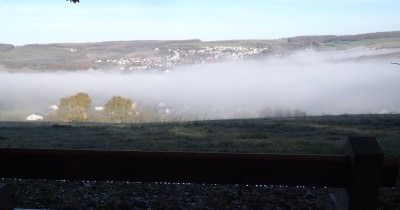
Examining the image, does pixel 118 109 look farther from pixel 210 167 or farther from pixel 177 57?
pixel 210 167

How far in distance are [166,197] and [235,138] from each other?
263 inches

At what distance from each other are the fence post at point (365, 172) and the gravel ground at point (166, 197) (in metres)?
3.94

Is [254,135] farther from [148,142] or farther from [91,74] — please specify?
[91,74]

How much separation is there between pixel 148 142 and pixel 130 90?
320 ft

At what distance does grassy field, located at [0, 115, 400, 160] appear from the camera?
1131cm

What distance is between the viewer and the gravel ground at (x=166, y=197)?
6.48 meters

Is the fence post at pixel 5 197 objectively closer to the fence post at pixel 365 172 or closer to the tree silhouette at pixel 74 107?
the fence post at pixel 365 172

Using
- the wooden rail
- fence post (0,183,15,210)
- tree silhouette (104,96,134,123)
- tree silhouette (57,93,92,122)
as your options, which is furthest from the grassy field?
tree silhouette (57,93,92,122)

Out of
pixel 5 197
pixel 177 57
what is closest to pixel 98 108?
pixel 177 57

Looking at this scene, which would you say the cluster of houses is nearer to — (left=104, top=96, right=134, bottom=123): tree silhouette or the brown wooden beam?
(left=104, top=96, right=134, bottom=123): tree silhouette

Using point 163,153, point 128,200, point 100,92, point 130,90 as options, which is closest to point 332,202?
point 163,153

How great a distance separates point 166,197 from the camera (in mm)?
6922

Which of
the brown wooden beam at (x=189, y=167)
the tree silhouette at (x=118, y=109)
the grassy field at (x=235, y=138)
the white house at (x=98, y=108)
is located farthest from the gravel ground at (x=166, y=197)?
the white house at (x=98, y=108)

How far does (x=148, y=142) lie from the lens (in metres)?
12.8
